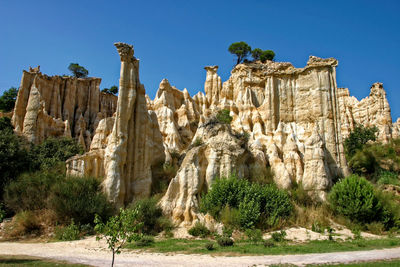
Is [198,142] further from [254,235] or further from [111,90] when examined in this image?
[111,90]

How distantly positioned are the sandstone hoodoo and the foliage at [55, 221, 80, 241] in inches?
124

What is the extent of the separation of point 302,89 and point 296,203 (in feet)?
42.2

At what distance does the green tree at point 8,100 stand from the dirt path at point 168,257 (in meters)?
41.4

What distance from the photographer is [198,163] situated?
74.5 ft

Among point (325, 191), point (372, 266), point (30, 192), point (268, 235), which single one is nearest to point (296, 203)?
point (325, 191)

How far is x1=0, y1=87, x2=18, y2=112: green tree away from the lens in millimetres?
50312

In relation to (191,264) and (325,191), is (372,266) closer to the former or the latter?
(191,264)

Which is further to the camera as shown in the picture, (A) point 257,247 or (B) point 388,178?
(B) point 388,178

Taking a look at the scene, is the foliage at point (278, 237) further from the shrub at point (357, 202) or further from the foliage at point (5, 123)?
the foliage at point (5, 123)

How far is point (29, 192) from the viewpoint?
20.4 meters

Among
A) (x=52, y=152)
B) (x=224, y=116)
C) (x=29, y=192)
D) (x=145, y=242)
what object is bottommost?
(x=145, y=242)

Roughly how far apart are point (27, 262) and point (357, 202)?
738 inches

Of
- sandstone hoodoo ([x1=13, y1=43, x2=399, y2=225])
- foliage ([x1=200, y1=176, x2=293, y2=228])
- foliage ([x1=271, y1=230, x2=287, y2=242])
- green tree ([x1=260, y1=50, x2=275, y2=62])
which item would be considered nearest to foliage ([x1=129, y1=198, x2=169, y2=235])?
sandstone hoodoo ([x1=13, y1=43, x2=399, y2=225])

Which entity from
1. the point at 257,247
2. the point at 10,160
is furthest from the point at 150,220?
the point at 10,160
